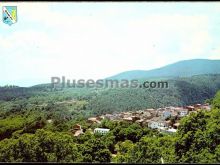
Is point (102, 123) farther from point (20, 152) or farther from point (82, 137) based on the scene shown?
point (20, 152)

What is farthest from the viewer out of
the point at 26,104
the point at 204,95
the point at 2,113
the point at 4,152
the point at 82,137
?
the point at 204,95

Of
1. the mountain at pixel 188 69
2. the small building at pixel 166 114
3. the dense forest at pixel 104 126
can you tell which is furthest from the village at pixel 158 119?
the mountain at pixel 188 69

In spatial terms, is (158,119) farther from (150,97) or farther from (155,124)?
(150,97)

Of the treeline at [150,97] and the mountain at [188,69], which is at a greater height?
the mountain at [188,69]

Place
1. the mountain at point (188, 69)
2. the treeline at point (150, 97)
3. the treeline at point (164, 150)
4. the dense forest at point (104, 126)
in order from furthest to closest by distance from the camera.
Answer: the mountain at point (188, 69) → the treeline at point (150, 97) → the dense forest at point (104, 126) → the treeline at point (164, 150)

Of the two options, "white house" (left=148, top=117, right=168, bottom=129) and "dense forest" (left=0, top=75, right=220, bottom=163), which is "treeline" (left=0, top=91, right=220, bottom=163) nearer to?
"dense forest" (left=0, top=75, right=220, bottom=163)

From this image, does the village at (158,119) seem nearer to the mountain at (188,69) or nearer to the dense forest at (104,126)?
the dense forest at (104,126)

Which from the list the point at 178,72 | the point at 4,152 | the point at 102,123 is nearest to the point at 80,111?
the point at 102,123

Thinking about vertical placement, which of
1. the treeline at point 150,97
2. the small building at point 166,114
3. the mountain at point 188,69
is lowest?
the small building at point 166,114
